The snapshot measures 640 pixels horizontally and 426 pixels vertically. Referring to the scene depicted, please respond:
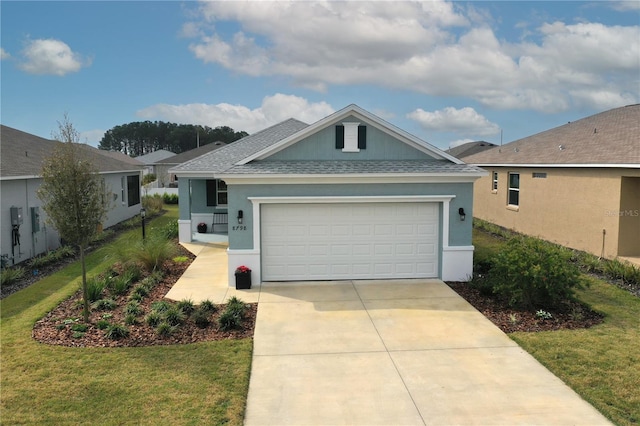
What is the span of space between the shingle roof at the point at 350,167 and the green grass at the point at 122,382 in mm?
5025

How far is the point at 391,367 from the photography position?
7191 mm

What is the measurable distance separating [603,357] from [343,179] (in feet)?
22.1

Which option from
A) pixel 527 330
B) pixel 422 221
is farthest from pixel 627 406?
pixel 422 221

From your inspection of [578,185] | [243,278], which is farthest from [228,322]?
[578,185]

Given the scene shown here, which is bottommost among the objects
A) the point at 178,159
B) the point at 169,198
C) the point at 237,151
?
the point at 169,198

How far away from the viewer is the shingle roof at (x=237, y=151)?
17.8 metres

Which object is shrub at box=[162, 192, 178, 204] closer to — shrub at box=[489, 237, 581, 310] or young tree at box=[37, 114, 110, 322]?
young tree at box=[37, 114, 110, 322]

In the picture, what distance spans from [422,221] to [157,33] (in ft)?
39.4

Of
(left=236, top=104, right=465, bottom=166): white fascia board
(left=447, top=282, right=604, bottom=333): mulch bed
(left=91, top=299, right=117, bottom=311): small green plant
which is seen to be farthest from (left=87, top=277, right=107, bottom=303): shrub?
(left=447, top=282, right=604, bottom=333): mulch bed

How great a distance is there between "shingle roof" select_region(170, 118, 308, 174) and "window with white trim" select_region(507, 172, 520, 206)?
10.3 metres

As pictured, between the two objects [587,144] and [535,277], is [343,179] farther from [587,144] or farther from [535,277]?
[587,144]

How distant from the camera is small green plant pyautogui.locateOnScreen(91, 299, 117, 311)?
393 inches

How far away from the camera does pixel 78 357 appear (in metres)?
7.47

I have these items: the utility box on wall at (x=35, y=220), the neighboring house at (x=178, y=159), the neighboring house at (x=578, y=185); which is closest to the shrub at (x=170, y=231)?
the utility box on wall at (x=35, y=220)
